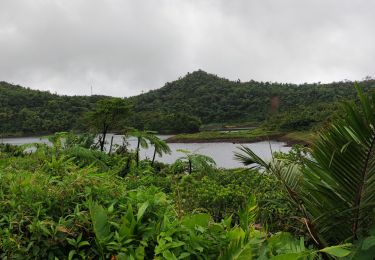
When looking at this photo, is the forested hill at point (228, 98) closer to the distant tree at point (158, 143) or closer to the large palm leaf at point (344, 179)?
the distant tree at point (158, 143)

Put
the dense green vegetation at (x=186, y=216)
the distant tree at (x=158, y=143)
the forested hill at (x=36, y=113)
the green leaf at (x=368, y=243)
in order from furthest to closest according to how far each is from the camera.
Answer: the forested hill at (x=36, y=113) → the distant tree at (x=158, y=143) → the green leaf at (x=368, y=243) → the dense green vegetation at (x=186, y=216)

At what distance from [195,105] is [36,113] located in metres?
41.6

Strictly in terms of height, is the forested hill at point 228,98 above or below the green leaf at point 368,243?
above

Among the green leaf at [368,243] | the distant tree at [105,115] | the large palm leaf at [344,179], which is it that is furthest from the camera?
the distant tree at [105,115]

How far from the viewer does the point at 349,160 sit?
121 inches

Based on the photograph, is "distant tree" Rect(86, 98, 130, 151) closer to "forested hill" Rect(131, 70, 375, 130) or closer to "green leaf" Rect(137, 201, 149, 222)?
"green leaf" Rect(137, 201, 149, 222)

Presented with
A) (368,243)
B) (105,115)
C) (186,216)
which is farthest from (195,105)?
(186,216)

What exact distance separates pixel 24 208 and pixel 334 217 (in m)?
2.13

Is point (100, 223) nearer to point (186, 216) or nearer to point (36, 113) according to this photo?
point (186, 216)

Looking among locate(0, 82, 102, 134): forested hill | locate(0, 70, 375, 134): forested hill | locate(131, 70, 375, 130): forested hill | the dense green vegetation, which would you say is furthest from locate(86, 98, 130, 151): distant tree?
locate(131, 70, 375, 130): forested hill

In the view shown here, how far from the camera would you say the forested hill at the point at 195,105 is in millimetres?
39969

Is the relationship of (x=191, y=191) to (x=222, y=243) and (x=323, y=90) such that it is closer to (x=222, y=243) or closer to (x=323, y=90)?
(x=222, y=243)

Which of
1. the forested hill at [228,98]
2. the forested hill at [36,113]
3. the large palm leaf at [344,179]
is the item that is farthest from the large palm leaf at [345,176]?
the forested hill at [228,98]

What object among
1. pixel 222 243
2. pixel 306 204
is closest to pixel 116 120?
pixel 306 204
